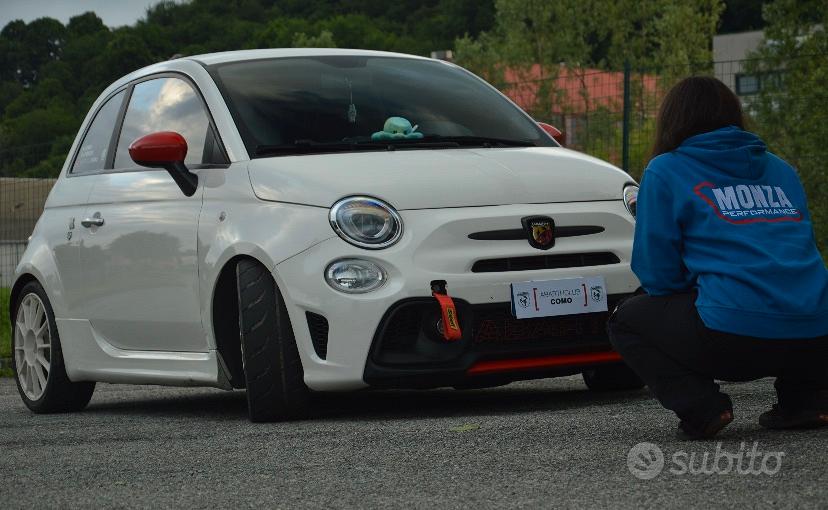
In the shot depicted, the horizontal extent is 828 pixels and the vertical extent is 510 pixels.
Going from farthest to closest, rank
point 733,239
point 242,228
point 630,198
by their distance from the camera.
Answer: point 630,198 < point 242,228 < point 733,239

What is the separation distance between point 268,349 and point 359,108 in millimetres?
1357

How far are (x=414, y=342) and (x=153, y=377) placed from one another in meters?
1.71

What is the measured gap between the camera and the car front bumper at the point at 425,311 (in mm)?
5801

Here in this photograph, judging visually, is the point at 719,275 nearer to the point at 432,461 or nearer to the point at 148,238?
the point at 432,461

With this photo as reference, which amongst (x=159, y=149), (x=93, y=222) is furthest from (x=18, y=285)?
(x=159, y=149)

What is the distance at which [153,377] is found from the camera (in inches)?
278

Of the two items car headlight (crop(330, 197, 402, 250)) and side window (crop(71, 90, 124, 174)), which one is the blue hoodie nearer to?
car headlight (crop(330, 197, 402, 250))

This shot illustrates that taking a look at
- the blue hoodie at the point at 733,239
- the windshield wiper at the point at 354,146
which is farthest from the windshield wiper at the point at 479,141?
the blue hoodie at the point at 733,239

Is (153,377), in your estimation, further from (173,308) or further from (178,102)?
(178,102)

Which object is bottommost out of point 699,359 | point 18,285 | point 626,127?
point 626,127

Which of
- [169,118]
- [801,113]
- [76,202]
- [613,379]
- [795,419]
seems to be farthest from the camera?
[801,113]

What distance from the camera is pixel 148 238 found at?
6.88 m

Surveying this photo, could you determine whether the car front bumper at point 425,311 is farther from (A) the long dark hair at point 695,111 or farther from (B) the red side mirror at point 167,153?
(A) the long dark hair at point 695,111

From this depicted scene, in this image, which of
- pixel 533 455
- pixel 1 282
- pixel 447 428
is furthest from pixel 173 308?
pixel 1 282
